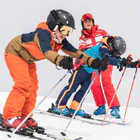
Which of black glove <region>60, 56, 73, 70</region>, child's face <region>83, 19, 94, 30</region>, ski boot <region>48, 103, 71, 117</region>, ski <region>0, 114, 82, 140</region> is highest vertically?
child's face <region>83, 19, 94, 30</region>

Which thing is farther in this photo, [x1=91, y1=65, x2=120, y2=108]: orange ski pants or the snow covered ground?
[x1=91, y1=65, x2=120, y2=108]: orange ski pants

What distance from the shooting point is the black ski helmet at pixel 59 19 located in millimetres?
3984

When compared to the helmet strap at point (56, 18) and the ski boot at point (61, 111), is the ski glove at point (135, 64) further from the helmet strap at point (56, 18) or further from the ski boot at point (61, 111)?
the helmet strap at point (56, 18)

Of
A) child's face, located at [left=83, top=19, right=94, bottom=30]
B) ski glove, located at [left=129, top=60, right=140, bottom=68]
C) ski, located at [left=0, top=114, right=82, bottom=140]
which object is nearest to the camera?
ski, located at [left=0, top=114, right=82, bottom=140]

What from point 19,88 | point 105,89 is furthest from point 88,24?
point 19,88

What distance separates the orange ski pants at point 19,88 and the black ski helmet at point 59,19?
61 cm

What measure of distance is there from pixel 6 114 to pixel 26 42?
0.92 metres

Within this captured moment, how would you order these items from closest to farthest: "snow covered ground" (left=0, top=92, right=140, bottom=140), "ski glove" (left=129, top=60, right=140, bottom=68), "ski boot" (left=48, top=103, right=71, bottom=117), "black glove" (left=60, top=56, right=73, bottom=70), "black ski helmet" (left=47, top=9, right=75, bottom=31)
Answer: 1. "black glove" (left=60, top=56, right=73, bottom=70)
2. "black ski helmet" (left=47, top=9, right=75, bottom=31)
3. "snow covered ground" (left=0, top=92, right=140, bottom=140)
4. "ski glove" (left=129, top=60, right=140, bottom=68)
5. "ski boot" (left=48, top=103, right=71, bottom=117)

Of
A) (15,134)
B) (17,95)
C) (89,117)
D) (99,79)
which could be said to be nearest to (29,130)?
(15,134)

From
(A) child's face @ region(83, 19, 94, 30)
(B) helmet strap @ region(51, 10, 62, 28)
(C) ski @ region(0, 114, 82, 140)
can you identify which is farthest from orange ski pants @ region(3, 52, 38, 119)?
(A) child's face @ region(83, 19, 94, 30)

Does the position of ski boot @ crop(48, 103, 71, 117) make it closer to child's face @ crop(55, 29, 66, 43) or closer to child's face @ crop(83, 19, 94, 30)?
child's face @ crop(83, 19, 94, 30)

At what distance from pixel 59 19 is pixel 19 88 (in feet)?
3.16

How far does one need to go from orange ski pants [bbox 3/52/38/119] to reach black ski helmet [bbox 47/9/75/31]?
0.61m

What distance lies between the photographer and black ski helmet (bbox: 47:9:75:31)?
13.1ft
